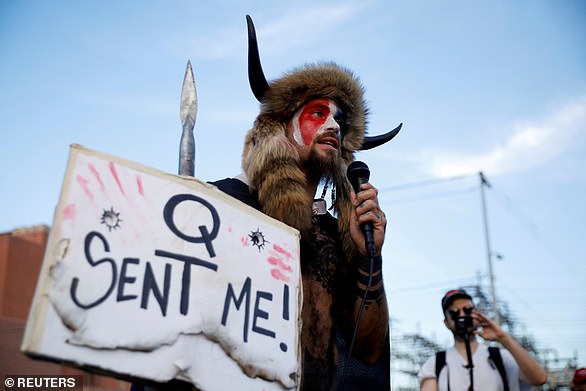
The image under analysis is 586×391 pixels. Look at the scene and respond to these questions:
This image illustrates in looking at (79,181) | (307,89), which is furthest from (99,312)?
(307,89)

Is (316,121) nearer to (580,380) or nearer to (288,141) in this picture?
(288,141)

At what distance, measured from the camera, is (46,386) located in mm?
10023

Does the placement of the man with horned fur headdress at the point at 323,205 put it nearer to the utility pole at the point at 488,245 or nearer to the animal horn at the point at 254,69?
the animal horn at the point at 254,69

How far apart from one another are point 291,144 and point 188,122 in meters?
0.86

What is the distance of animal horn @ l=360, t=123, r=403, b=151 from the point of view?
3.42 meters

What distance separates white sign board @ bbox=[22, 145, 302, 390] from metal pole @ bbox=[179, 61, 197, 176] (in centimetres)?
30

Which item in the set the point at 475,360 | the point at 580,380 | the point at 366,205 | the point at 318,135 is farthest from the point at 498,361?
the point at 318,135

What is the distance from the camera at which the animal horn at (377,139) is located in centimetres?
342

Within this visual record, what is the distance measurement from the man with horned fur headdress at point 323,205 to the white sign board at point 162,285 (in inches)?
22.2

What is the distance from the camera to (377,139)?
3447 millimetres

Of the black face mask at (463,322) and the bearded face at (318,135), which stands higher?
the bearded face at (318,135)

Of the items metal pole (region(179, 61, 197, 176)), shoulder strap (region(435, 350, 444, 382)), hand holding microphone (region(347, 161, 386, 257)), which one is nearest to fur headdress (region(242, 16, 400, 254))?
hand holding microphone (region(347, 161, 386, 257))

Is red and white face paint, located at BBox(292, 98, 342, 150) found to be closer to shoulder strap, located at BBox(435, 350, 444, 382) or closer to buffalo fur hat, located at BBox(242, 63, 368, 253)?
buffalo fur hat, located at BBox(242, 63, 368, 253)

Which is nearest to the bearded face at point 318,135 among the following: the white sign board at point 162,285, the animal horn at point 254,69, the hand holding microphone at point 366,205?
the animal horn at point 254,69
